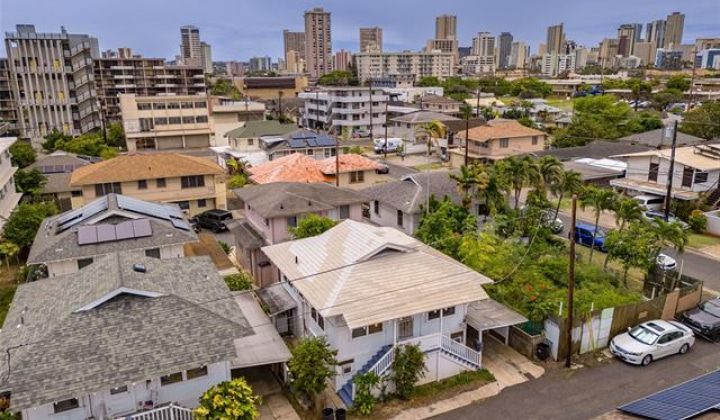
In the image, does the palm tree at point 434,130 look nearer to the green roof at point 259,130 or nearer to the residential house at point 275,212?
the green roof at point 259,130

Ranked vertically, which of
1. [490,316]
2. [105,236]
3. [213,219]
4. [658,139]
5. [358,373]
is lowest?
[358,373]

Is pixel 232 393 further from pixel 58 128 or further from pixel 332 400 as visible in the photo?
pixel 58 128

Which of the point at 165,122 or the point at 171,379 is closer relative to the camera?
the point at 171,379

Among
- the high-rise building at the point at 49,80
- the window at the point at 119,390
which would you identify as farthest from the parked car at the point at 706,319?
the high-rise building at the point at 49,80

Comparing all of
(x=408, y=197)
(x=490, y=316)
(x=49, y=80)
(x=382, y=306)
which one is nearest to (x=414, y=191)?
(x=408, y=197)

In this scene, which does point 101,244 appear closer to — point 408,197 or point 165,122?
point 408,197

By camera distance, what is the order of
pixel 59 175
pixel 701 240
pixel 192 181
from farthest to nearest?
1. pixel 59 175
2. pixel 192 181
3. pixel 701 240
